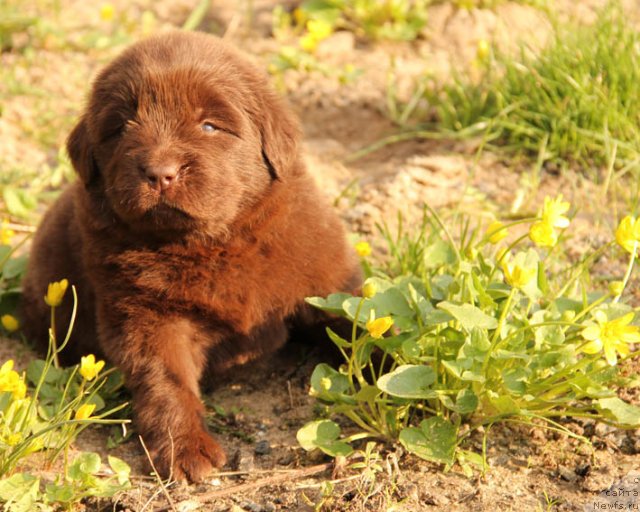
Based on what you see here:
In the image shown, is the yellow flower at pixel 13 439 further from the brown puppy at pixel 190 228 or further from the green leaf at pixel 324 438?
the green leaf at pixel 324 438

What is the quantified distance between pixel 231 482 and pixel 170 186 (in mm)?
1051

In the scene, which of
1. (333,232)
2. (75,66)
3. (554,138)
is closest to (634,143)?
(554,138)

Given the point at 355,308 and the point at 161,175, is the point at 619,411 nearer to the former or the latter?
the point at 355,308

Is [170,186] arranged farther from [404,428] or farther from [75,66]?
[75,66]

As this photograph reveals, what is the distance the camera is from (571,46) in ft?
16.8

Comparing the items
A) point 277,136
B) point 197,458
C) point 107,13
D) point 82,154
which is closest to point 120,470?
point 197,458

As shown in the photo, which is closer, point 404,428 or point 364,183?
point 404,428

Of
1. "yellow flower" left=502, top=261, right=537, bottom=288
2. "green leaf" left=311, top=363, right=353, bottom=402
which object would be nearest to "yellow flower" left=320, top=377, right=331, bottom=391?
"green leaf" left=311, top=363, right=353, bottom=402

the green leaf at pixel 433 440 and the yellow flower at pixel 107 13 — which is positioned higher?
the yellow flower at pixel 107 13

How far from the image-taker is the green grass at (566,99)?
15.9ft

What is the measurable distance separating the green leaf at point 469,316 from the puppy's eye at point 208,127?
108 centimetres

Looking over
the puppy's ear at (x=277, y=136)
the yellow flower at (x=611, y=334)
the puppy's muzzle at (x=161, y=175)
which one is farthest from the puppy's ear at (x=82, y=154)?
the yellow flower at (x=611, y=334)

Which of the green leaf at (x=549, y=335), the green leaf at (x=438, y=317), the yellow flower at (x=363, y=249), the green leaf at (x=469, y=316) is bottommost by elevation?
the yellow flower at (x=363, y=249)

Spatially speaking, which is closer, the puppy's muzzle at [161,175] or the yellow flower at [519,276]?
the yellow flower at [519,276]
